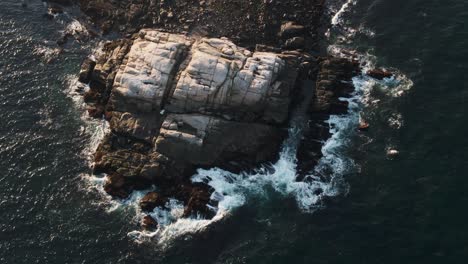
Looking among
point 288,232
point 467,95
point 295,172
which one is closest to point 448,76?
point 467,95

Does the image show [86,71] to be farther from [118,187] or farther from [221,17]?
[221,17]

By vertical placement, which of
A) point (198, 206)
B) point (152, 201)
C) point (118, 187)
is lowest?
point (152, 201)

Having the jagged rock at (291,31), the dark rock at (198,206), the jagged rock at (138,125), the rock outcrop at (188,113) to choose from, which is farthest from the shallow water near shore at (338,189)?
the jagged rock at (291,31)

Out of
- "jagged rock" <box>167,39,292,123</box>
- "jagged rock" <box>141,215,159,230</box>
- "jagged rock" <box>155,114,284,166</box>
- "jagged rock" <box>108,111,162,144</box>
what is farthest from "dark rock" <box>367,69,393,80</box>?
"jagged rock" <box>141,215,159,230</box>

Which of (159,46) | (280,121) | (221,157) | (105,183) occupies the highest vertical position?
(159,46)

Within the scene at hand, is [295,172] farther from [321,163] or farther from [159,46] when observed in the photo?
[159,46]

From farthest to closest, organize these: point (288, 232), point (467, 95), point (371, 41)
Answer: point (371, 41) < point (467, 95) < point (288, 232)

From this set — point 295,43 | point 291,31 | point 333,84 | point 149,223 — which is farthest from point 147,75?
point 333,84
